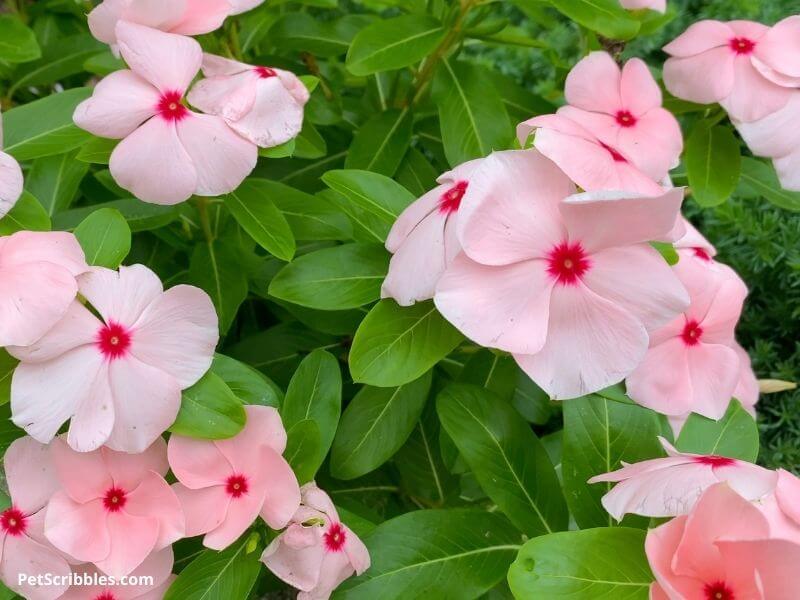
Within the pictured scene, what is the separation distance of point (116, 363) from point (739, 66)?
90cm

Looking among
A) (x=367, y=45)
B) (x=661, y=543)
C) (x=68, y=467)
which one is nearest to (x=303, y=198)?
(x=367, y=45)

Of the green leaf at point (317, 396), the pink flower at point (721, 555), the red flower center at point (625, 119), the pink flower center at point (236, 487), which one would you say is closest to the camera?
the pink flower at point (721, 555)

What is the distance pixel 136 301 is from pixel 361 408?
0.39 meters

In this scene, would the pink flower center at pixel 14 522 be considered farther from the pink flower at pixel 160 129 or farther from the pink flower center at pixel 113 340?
the pink flower at pixel 160 129

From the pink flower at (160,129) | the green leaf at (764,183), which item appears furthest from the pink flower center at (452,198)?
the green leaf at (764,183)

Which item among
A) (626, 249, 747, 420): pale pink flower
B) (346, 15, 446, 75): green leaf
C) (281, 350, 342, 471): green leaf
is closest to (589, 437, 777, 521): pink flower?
(626, 249, 747, 420): pale pink flower

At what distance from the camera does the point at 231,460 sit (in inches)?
33.0

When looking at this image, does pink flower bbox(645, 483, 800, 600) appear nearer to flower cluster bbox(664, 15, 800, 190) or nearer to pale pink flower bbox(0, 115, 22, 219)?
flower cluster bbox(664, 15, 800, 190)

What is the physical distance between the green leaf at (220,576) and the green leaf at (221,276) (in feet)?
1.09

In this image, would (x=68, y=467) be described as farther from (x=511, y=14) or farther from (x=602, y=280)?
(x=511, y=14)

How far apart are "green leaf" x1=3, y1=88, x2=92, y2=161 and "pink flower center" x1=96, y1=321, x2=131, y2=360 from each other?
1.05ft

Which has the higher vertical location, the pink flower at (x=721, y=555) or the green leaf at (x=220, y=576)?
the pink flower at (x=721, y=555)

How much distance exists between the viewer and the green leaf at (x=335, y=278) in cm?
94

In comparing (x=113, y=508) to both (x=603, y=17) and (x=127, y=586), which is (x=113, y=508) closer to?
(x=127, y=586)
